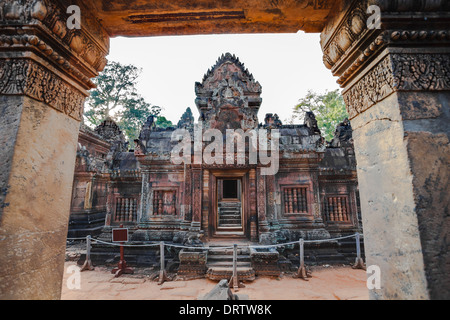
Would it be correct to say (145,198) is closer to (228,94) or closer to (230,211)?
(228,94)

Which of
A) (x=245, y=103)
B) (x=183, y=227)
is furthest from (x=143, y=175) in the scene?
(x=245, y=103)

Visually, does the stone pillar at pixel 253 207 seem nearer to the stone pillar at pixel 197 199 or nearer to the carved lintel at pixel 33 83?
the stone pillar at pixel 197 199

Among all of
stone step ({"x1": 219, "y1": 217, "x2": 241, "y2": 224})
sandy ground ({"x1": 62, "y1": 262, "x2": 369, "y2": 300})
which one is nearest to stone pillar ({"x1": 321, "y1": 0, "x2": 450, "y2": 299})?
sandy ground ({"x1": 62, "y1": 262, "x2": 369, "y2": 300})

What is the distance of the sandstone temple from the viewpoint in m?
7.64

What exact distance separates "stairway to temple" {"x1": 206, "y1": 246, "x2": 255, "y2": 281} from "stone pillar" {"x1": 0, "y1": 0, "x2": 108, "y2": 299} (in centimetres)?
471

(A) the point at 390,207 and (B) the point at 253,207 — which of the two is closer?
(A) the point at 390,207

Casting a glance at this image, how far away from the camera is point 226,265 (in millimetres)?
6348

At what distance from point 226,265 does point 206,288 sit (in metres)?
1.06

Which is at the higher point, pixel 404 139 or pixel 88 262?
pixel 404 139

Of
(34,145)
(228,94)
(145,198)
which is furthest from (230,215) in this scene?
(34,145)

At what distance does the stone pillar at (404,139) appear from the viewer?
126 cm

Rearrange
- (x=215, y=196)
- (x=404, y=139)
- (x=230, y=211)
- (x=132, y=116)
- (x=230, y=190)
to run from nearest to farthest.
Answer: (x=404, y=139) < (x=215, y=196) < (x=230, y=211) < (x=230, y=190) < (x=132, y=116)

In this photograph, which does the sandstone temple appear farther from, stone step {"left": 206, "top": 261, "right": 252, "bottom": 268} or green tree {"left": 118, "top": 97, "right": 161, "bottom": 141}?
green tree {"left": 118, "top": 97, "right": 161, "bottom": 141}
